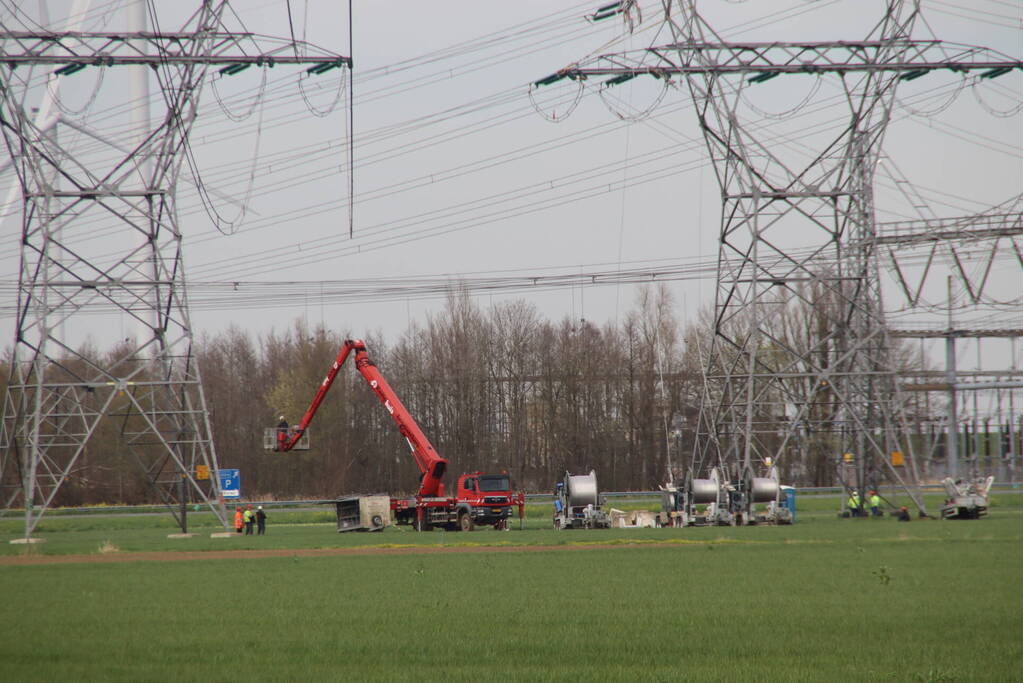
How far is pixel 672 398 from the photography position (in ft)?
304

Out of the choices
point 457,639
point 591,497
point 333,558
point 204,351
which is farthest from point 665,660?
point 204,351

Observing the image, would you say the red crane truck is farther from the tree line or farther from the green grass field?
the tree line

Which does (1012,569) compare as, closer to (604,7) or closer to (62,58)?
(604,7)

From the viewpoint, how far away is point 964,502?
154 feet

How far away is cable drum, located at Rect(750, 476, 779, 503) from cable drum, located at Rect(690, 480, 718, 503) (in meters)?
2.09

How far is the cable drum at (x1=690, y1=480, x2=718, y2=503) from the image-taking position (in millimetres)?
49625

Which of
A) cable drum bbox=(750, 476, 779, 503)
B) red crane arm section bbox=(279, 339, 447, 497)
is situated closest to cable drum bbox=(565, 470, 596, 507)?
red crane arm section bbox=(279, 339, 447, 497)

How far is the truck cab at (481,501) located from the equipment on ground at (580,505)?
242cm

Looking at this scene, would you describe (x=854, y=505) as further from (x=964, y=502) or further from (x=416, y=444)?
(x=416, y=444)

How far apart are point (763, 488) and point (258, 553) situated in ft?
68.4

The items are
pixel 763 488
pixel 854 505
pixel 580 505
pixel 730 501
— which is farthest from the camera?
pixel 580 505

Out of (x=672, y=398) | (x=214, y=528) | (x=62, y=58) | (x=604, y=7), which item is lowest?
(x=214, y=528)

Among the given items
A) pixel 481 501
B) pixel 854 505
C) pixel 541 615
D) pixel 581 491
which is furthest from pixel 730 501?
pixel 541 615

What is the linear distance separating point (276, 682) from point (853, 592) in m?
11.9
